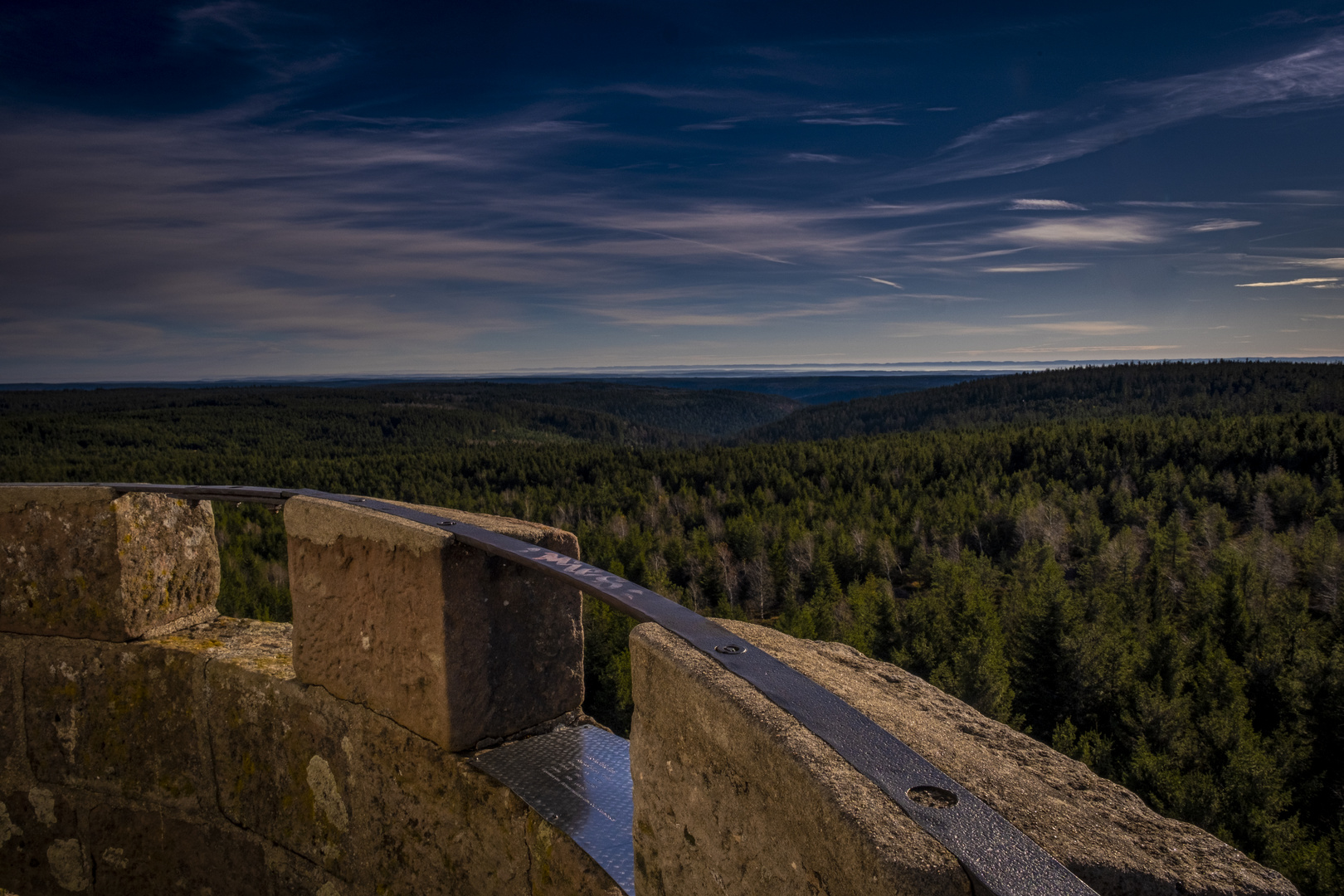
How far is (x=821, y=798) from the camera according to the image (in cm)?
146

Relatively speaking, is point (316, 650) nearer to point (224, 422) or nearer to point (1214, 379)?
point (1214, 379)

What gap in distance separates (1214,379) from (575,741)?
197762mm

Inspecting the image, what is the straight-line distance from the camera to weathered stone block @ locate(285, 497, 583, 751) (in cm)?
289

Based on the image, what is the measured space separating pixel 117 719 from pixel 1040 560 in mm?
57903

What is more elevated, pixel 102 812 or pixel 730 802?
pixel 730 802

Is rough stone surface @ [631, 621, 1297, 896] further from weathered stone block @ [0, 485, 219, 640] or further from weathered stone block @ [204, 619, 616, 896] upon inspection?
weathered stone block @ [0, 485, 219, 640]

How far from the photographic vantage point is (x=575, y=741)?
3.06 m

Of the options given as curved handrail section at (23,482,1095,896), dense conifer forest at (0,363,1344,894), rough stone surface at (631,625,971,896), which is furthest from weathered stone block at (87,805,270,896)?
dense conifer forest at (0,363,1344,894)

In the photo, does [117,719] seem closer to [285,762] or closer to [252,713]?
[252,713]

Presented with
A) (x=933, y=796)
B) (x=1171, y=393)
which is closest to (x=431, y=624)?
(x=933, y=796)

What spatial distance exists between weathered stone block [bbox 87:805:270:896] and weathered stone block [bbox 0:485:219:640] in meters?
0.94

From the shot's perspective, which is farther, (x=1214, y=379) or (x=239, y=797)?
(x=1214, y=379)

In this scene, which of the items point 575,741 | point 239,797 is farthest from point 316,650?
point 575,741

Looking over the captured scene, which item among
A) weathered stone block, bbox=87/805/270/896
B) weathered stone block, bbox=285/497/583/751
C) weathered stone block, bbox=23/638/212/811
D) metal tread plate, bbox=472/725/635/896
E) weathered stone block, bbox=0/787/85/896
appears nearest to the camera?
metal tread plate, bbox=472/725/635/896
